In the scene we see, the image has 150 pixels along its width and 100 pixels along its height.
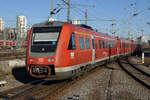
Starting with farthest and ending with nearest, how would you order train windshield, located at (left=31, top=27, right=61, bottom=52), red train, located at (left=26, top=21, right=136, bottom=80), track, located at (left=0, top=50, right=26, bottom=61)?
track, located at (left=0, top=50, right=26, bottom=61) < train windshield, located at (left=31, top=27, right=61, bottom=52) < red train, located at (left=26, top=21, right=136, bottom=80)

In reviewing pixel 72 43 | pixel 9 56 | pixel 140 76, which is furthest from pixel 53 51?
pixel 9 56

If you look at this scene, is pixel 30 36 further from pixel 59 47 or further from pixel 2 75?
pixel 2 75

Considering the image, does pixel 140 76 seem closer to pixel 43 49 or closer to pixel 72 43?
pixel 72 43

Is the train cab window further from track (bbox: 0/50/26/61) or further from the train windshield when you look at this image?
track (bbox: 0/50/26/61)

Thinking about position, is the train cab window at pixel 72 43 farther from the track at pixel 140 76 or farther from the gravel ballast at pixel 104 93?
the track at pixel 140 76

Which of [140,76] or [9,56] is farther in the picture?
[9,56]

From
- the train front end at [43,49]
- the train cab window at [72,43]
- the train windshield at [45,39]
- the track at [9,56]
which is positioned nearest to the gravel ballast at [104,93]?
the train front end at [43,49]

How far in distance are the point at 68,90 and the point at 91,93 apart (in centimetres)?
103

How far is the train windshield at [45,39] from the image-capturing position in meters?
8.87

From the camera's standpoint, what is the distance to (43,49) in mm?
8883

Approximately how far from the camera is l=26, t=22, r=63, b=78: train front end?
8.62 metres

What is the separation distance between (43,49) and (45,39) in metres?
0.54

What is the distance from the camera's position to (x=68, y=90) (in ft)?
27.2

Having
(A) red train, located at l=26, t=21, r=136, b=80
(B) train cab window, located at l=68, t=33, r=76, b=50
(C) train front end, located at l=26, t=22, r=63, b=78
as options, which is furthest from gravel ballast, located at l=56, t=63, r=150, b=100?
(B) train cab window, located at l=68, t=33, r=76, b=50
